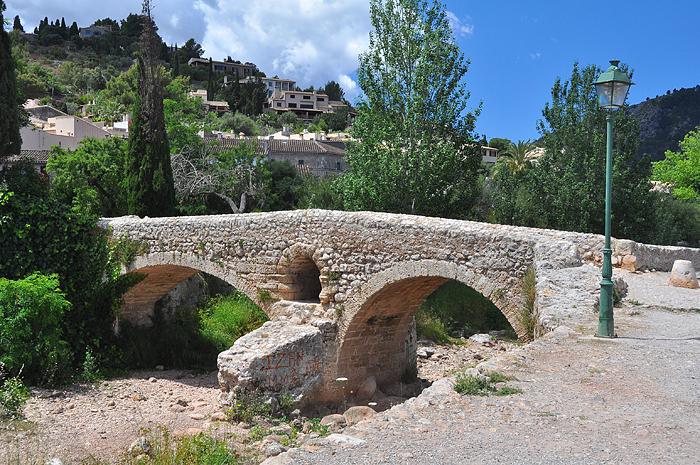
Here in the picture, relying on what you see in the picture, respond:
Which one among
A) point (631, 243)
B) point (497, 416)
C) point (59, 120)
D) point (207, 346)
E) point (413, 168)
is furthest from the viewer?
point (59, 120)

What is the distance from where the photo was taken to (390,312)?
13180 mm

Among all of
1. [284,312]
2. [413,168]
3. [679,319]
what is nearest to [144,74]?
[413,168]

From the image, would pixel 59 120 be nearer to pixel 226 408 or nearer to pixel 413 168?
pixel 413 168

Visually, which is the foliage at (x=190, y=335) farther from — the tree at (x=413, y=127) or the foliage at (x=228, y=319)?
the tree at (x=413, y=127)

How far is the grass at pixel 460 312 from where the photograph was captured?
21.0m

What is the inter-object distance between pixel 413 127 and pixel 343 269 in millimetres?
8658

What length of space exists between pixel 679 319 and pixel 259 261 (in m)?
8.41

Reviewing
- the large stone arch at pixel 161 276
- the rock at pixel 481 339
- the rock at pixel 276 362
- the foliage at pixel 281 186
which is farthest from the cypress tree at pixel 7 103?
the rock at pixel 481 339

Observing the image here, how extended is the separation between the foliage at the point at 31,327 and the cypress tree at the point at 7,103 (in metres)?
4.59

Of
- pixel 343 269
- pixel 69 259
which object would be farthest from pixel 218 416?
pixel 69 259

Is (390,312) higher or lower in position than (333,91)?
lower

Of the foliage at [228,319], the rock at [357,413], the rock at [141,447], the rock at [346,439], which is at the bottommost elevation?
the rock at [357,413]

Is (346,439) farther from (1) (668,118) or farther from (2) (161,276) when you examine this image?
(1) (668,118)

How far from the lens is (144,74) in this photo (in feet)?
68.7
